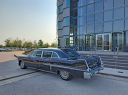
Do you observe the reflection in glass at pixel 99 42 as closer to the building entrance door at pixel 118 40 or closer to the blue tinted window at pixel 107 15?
the building entrance door at pixel 118 40

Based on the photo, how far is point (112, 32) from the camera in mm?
20375

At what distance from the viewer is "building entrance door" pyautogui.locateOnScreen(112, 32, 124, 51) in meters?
19.7

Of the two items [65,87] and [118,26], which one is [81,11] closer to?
[118,26]

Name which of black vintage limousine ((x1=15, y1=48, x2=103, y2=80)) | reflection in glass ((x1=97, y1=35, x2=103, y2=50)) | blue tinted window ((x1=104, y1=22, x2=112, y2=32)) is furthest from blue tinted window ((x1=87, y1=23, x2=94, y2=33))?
black vintage limousine ((x1=15, y1=48, x2=103, y2=80))

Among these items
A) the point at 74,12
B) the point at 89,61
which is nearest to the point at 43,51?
the point at 89,61

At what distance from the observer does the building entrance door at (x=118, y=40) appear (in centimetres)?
1967

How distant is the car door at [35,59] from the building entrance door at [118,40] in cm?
1220

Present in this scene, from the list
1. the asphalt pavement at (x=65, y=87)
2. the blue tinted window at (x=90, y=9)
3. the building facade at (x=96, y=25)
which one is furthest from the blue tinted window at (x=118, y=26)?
the asphalt pavement at (x=65, y=87)

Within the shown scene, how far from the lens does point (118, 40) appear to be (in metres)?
20.1

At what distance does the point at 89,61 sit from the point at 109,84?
4.75 feet

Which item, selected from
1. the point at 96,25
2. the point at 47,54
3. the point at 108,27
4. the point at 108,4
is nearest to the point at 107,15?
the point at 108,4

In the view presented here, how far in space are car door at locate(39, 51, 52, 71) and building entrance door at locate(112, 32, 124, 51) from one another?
40.4ft

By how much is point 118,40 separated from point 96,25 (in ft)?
13.0

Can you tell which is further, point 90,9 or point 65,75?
point 90,9
